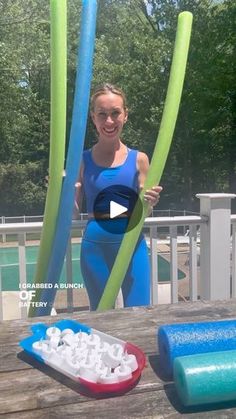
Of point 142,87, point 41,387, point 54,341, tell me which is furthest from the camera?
point 142,87

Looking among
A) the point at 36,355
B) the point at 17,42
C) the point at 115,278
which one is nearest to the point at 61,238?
the point at 115,278

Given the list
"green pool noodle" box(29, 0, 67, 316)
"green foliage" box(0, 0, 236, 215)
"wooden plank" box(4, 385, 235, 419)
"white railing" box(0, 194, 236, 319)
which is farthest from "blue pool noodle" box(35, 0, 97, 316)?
"green foliage" box(0, 0, 236, 215)

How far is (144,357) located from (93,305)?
1107 millimetres

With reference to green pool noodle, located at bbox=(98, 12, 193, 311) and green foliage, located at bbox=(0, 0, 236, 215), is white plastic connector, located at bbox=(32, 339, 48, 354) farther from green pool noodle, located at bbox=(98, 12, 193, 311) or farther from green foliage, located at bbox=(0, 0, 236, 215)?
green foliage, located at bbox=(0, 0, 236, 215)

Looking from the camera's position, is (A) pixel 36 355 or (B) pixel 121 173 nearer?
(A) pixel 36 355

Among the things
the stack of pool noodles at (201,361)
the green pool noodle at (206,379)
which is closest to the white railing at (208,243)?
the stack of pool noodles at (201,361)

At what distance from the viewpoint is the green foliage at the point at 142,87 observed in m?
15.9

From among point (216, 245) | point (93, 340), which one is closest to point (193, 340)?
point (93, 340)

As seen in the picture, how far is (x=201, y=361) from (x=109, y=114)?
53.3 inches

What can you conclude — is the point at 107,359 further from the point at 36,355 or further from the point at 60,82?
the point at 60,82

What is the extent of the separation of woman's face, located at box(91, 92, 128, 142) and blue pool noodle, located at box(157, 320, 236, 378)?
1.19m

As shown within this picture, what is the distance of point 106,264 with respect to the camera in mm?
2076

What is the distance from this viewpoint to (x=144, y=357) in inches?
41.6

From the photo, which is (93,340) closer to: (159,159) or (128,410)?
(128,410)
